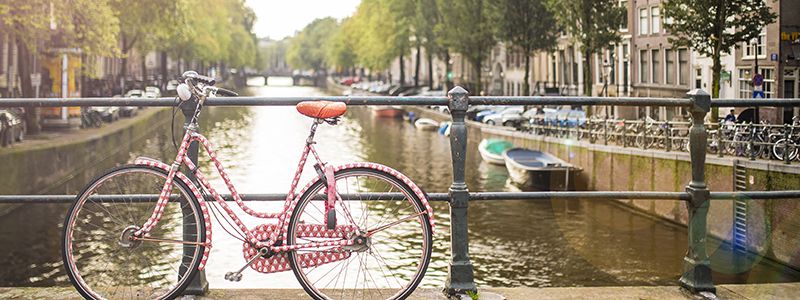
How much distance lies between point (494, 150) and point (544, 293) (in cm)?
3364

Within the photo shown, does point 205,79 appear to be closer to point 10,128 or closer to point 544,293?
point 544,293

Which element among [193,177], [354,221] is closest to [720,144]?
[354,221]

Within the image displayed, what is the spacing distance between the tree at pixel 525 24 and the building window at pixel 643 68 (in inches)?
194

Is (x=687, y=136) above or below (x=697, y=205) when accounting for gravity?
below

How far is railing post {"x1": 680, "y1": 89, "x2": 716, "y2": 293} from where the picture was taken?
4.94 m

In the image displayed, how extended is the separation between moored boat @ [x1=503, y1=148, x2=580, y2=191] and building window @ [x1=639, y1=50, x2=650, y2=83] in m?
13.7

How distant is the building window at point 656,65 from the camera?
43.9m

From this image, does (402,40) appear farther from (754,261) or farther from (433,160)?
(754,261)

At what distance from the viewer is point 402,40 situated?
69688 millimetres

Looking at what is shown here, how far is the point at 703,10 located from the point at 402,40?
43.0 meters

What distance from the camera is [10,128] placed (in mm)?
26688

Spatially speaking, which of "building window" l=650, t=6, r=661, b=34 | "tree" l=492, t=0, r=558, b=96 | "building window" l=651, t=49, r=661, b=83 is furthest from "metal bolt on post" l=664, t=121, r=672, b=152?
"tree" l=492, t=0, r=558, b=96

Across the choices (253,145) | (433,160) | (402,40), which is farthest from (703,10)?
(402,40)

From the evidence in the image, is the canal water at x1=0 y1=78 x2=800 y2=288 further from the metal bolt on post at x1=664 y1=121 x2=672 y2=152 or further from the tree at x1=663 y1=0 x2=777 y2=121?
the tree at x1=663 y1=0 x2=777 y2=121
